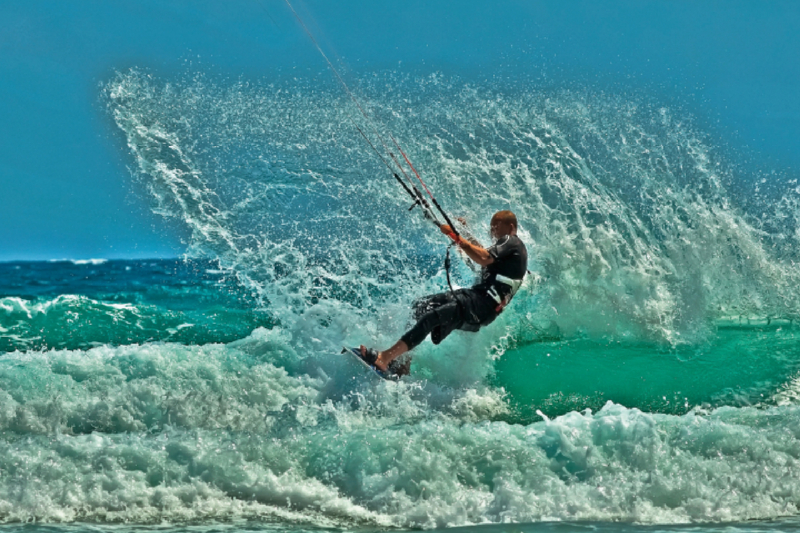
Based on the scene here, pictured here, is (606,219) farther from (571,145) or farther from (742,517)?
(742,517)

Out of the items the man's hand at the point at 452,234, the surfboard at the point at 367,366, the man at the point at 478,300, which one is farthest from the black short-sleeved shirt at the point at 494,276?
the surfboard at the point at 367,366

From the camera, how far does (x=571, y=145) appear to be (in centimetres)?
1045

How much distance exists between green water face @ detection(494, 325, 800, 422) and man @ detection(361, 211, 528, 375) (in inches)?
45.9

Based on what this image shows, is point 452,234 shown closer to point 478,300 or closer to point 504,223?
point 504,223

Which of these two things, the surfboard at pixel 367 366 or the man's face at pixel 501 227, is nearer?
the surfboard at pixel 367 366

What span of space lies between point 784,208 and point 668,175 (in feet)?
8.16

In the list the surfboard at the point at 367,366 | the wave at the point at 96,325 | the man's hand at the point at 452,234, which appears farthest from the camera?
the wave at the point at 96,325

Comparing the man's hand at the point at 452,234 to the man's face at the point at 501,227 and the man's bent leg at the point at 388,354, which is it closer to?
the man's face at the point at 501,227

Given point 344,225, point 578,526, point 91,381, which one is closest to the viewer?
point 578,526

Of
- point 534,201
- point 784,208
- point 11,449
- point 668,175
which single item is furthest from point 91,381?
point 784,208

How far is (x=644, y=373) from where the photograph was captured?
8.47 meters

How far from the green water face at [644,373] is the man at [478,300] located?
1.17 metres

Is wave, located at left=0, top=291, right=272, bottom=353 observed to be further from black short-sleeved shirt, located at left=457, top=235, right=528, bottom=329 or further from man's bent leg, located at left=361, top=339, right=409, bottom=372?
black short-sleeved shirt, located at left=457, top=235, right=528, bottom=329

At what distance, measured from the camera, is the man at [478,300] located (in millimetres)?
7090
